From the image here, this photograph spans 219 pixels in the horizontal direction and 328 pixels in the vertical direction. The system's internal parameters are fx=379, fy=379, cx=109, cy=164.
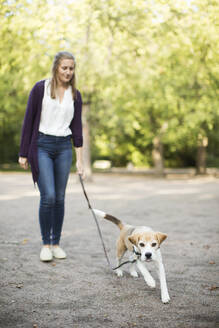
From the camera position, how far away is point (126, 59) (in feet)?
47.6

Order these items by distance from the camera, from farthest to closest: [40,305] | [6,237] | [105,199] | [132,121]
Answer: [132,121], [105,199], [6,237], [40,305]

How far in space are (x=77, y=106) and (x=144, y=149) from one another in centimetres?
2569

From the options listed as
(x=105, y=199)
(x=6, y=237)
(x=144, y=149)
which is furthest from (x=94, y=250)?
(x=144, y=149)

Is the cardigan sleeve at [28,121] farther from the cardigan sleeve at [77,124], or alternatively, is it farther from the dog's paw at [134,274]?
the dog's paw at [134,274]

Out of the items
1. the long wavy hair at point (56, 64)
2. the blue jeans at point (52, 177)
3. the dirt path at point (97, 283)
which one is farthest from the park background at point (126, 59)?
the dirt path at point (97, 283)

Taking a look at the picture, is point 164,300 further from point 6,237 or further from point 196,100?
point 196,100

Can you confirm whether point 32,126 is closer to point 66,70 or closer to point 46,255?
point 66,70

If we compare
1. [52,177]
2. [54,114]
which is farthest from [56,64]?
[52,177]

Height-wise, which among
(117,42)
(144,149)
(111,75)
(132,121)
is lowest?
(144,149)

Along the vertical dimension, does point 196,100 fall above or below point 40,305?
above

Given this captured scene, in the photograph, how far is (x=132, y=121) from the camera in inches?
760

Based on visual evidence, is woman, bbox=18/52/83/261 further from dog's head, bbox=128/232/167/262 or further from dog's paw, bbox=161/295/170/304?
dog's paw, bbox=161/295/170/304

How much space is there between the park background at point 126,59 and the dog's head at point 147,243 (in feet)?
17.1

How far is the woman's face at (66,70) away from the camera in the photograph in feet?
13.1
